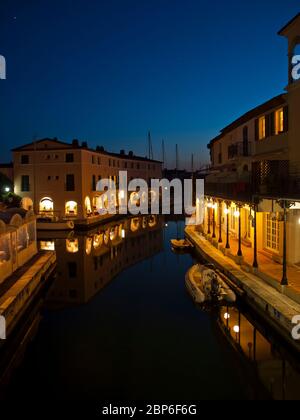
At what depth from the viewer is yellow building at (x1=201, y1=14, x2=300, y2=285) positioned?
1502cm

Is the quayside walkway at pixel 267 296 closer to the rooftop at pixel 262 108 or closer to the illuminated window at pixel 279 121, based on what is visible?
the illuminated window at pixel 279 121

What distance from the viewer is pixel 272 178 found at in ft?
48.8

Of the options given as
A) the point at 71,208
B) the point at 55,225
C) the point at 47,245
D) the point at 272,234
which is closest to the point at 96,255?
the point at 47,245

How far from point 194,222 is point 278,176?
2656 centimetres

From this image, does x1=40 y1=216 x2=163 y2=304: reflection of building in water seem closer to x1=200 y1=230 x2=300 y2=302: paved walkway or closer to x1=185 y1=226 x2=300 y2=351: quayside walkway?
x1=185 y1=226 x2=300 y2=351: quayside walkway

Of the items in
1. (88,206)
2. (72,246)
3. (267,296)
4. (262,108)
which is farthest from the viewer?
(88,206)

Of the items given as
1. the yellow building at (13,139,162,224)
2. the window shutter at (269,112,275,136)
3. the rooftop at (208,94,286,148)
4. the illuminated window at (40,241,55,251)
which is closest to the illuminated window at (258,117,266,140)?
the rooftop at (208,94,286,148)

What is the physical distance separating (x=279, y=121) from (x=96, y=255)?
16.1m

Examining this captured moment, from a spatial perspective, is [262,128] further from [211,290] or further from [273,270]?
[211,290]

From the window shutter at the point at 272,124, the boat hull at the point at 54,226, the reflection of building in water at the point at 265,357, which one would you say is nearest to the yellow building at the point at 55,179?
the boat hull at the point at 54,226

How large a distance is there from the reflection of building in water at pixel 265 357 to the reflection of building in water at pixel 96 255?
770cm

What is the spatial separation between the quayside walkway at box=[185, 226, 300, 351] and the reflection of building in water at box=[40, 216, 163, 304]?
7018 millimetres
